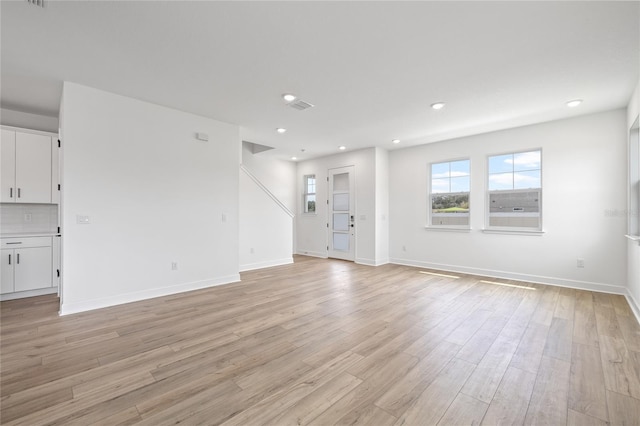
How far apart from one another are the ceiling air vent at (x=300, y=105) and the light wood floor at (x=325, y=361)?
2747 millimetres

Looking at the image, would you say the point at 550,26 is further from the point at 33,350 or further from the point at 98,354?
the point at 33,350

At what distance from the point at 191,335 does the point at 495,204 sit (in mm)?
5437

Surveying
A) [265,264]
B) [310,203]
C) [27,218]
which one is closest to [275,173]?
[310,203]

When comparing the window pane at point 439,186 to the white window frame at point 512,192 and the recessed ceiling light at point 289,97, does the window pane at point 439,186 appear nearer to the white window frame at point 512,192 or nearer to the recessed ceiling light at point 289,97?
the white window frame at point 512,192

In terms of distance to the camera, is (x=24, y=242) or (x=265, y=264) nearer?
(x=24, y=242)

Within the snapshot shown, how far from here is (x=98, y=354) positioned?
2389mm

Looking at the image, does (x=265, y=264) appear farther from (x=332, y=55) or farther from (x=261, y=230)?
(x=332, y=55)

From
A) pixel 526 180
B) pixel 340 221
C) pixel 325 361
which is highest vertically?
pixel 526 180

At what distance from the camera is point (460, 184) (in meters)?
5.70

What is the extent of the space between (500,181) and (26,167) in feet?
25.7

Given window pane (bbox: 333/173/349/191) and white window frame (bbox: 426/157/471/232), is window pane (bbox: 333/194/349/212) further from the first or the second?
white window frame (bbox: 426/157/471/232)

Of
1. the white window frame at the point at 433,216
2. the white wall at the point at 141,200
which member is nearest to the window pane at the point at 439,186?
the white window frame at the point at 433,216

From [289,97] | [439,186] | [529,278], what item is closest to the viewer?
[289,97]

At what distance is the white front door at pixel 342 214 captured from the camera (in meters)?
6.92
